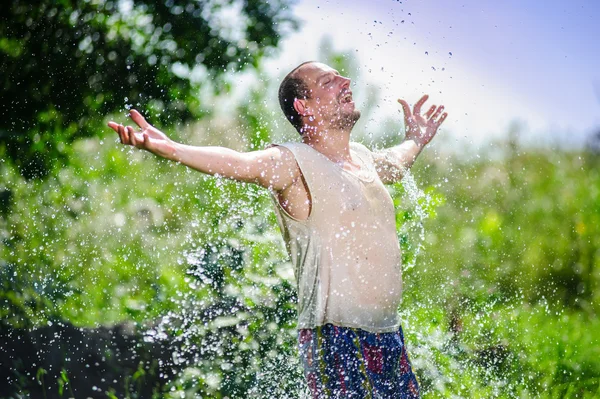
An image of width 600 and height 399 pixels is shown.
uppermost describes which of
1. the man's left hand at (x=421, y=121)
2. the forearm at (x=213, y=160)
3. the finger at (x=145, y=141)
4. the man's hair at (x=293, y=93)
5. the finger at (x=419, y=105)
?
the finger at (x=419, y=105)

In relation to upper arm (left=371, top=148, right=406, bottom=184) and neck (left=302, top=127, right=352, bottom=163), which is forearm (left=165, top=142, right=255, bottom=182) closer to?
neck (left=302, top=127, right=352, bottom=163)

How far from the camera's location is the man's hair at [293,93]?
2680 mm

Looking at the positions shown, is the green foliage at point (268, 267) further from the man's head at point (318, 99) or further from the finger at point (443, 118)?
the man's head at point (318, 99)

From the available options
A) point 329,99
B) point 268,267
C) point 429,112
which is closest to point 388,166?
point 329,99

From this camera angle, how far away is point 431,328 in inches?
140

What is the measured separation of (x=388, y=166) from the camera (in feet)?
9.66

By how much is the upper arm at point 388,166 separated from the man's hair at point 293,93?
1.25 feet

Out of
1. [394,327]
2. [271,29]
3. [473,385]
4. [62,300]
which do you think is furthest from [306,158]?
[271,29]

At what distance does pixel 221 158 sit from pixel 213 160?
1.1 inches

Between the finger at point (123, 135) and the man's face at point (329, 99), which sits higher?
the man's face at point (329, 99)

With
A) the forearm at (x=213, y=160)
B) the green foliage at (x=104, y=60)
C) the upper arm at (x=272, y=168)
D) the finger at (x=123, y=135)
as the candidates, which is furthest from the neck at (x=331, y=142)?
the green foliage at (x=104, y=60)

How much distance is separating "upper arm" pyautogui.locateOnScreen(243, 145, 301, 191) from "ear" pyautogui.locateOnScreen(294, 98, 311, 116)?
0.25 m

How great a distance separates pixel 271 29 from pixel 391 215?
3990 millimetres

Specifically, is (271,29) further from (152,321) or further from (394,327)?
(394,327)
